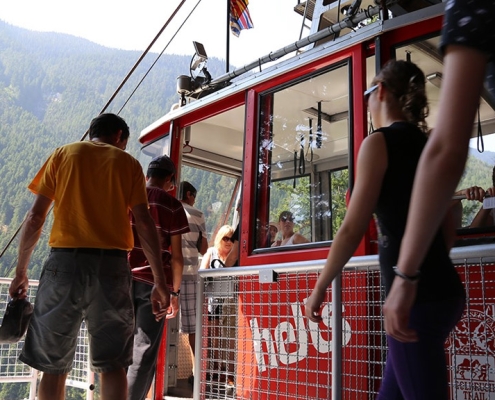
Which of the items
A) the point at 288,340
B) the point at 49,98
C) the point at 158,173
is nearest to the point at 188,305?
the point at 158,173

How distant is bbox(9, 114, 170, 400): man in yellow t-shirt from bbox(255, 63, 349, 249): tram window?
90 cm

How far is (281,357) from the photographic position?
2.62 metres

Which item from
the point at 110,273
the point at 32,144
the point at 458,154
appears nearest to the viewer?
the point at 458,154

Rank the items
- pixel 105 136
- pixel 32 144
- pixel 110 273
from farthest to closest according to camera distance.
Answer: pixel 32 144 → pixel 105 136 → pixel 110 273

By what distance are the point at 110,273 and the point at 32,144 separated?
222ft

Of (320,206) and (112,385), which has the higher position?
(320,206)

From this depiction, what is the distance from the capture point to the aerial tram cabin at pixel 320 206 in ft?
7.12

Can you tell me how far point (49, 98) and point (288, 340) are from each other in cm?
8112

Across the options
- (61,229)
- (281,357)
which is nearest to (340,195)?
(281,357)

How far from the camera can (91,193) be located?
2.35 m

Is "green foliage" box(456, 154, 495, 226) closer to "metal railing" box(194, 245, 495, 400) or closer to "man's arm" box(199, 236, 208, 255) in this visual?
"metal railing" box(194, 245, 495, 400)

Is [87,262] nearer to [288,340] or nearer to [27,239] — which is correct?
[27,239]

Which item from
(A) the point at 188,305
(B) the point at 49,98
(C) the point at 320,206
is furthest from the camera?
(B) the point at 49,98

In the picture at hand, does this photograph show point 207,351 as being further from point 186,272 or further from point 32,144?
point 32,144
